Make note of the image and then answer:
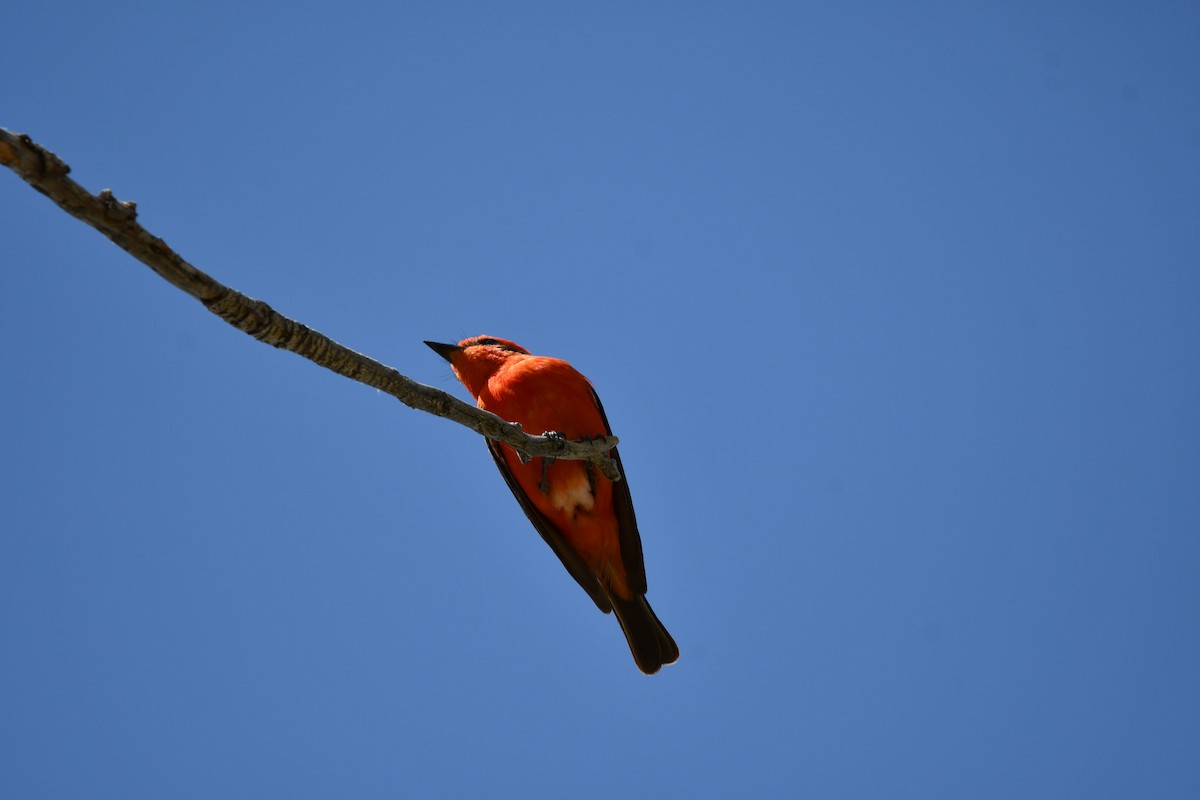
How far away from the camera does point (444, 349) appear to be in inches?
322

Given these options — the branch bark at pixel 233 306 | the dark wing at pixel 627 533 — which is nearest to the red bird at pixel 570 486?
the dark wing at pixel 627 533

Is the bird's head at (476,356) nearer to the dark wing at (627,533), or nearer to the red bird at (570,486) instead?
the red bird at (570,486)

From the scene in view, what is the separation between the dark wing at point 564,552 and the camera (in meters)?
7.91

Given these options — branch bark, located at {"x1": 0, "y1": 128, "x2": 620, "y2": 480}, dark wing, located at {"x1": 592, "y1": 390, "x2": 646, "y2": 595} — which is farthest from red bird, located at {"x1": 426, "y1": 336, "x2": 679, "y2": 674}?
branch bark, located at {"x1": 0, "y1": 128, "x2": 620, "y2": 480}

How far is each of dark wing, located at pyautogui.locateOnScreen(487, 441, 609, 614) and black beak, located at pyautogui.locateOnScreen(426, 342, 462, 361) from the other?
95 cm

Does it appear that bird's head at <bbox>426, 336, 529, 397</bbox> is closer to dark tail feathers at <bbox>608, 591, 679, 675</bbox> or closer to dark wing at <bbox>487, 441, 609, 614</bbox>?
dark wing at <bbox>487, 441, 609, 614</bbox>

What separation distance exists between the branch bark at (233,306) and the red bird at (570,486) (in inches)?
65.6

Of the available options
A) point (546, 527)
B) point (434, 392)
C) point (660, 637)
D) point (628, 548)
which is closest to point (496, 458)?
point (546, 527)

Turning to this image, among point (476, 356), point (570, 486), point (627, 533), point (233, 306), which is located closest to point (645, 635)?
point (627, 533)

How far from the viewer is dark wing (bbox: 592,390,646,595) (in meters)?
7.70

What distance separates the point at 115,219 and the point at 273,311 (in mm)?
835

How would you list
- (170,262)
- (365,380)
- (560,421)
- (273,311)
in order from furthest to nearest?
(560,421), (365,380), (273,311), (170,262)

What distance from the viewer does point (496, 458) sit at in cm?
773

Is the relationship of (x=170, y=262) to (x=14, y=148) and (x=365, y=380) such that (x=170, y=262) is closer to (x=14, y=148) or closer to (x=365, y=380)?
(x=14, y=148)
